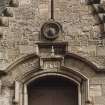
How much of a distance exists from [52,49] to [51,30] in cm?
52

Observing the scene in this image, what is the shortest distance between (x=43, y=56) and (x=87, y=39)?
1259mm

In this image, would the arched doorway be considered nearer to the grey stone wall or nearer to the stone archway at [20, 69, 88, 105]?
the stone archway at [20, 69, 88, 105]

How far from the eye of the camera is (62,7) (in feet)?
56.5

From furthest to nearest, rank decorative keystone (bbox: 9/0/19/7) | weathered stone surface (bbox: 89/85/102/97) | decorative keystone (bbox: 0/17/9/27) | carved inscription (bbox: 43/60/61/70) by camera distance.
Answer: decorative keystone (bbox: 9/0/19/7) → decorative keystone (bbox: 0/17/9/27) → carved inscription (bbox: 43/60/61/70) → weathered stone surface (bbox: 89/85/102/97)

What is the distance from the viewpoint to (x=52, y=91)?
16953 mm

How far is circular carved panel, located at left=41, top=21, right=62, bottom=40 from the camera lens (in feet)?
55.3

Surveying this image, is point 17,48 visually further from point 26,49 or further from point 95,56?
point 95,56

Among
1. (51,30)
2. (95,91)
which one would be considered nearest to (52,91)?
(95,91)

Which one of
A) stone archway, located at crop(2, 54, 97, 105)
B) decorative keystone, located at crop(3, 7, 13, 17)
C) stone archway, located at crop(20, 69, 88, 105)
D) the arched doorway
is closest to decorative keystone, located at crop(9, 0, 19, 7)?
decorative keystone, located at crop(3, 7, 13, 17)

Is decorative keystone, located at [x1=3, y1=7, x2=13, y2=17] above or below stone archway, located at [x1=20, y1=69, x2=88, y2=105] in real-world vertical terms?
above

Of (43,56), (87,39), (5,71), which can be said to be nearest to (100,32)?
(87,39)

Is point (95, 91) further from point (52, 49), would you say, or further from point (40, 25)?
point (40, 25)

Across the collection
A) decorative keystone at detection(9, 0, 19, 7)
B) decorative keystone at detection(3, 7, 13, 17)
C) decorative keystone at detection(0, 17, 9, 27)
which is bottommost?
decorative keystone at detection(0, 17, 9, 27)

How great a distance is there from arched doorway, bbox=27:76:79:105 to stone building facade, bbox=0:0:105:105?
0.03 meters
